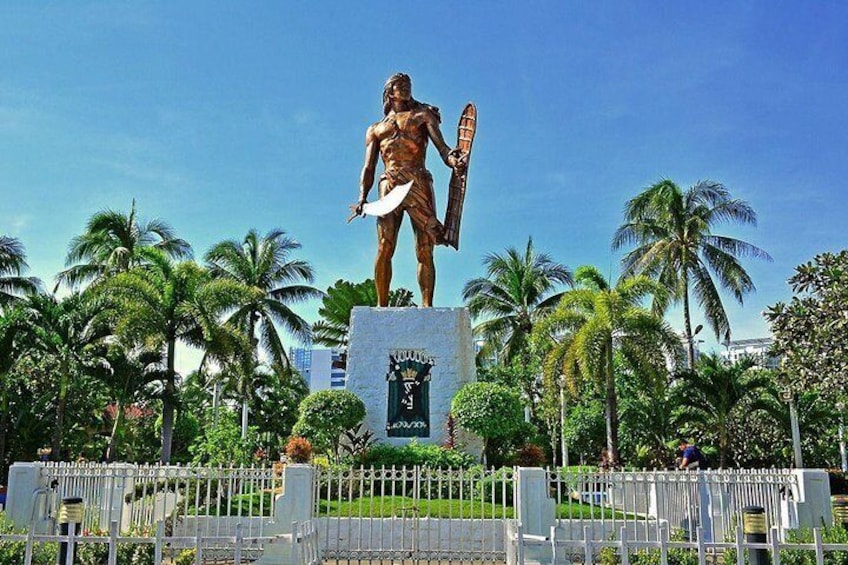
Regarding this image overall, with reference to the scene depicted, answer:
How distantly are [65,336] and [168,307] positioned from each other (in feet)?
9.26

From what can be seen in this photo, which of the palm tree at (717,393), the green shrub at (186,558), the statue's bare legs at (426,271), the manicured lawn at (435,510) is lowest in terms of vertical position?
the green shrub at (186,558)

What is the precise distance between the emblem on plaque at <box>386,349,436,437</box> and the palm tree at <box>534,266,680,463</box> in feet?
13.1

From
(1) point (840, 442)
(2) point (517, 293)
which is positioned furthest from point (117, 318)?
(1) point (840, 442)

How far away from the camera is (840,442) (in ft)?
97.5

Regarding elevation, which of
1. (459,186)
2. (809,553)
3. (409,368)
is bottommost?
(809,553)

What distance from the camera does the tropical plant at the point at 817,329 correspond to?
11.6 m

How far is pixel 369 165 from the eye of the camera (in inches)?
738

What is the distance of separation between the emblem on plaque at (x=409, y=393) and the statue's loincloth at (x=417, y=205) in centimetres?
277

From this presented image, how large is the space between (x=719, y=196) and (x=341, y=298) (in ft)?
47.1

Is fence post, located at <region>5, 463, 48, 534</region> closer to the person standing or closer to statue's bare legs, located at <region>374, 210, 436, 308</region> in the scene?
statue's bare legs, located at <region>374, 210, 436, 308</region>

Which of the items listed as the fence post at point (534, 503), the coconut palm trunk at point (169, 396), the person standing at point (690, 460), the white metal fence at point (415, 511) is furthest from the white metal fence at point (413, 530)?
the coconut palm trunk at point (169, 396)

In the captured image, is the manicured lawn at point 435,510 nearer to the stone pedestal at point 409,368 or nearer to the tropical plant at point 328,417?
the tropical plant at point 328,417

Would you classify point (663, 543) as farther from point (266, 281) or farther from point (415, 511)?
point (266, 281)

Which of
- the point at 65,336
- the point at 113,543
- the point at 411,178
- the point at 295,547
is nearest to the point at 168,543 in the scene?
the point at 113,543
